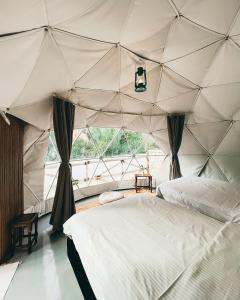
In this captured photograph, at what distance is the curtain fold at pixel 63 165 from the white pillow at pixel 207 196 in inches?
80.2

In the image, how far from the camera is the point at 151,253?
1.60 m

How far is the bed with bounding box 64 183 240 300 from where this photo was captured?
1.24 metres

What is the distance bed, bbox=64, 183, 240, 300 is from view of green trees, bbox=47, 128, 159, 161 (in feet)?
12.1

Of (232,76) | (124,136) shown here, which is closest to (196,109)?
(232,76)

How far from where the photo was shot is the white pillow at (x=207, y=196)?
264cm

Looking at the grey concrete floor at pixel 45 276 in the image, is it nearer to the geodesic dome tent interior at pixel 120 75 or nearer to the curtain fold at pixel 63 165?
the curtain fold at pixel 63 165

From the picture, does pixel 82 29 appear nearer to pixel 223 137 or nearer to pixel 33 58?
pixel 33 58

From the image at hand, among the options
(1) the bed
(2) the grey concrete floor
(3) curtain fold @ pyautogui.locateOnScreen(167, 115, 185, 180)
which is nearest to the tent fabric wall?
(2) the grey concrete floor

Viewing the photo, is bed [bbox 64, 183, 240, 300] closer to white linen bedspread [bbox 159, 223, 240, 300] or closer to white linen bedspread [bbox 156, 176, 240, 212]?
white linen bedspread [bbox 159, 223, 240, 300]

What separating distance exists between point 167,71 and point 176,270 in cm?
344

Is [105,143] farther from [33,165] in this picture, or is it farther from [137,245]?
[137,245]

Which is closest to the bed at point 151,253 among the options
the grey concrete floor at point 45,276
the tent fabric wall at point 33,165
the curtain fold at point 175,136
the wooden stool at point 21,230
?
the grey concrete floor at point 45,276

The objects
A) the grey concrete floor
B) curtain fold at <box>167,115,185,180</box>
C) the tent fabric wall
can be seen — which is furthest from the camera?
curtain fold at <box>167,115,185,180</box>

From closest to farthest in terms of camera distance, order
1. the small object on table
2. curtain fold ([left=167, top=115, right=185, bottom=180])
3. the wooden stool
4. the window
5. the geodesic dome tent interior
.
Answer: the geodesic dome tent interior < the wooden stool < the small object on table < curtain fold ([left=167, top=115, right=185, bottom=180]) < the window
